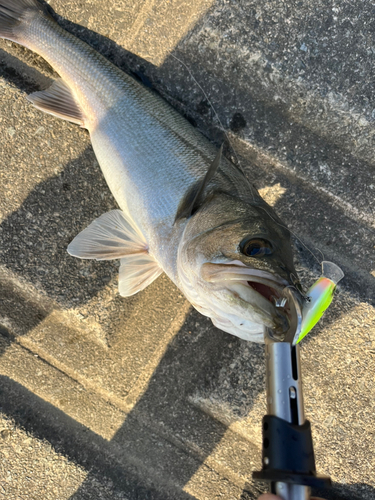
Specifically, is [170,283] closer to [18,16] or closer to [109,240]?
[109,240]

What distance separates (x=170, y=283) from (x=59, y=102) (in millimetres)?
1576

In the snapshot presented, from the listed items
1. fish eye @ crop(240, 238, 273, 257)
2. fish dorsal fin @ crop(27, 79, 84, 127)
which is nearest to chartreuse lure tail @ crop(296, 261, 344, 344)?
fish eye @ crop(240, 238, 273, 257)

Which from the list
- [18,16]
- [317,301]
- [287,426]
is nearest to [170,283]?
[317,301]

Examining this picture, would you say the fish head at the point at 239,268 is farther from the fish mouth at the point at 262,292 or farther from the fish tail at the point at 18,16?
the fish tail at the point at 18,16

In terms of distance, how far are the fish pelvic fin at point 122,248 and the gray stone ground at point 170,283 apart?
0.23 meters

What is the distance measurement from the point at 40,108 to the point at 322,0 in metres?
2.16

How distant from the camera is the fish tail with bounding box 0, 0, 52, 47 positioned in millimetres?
2469

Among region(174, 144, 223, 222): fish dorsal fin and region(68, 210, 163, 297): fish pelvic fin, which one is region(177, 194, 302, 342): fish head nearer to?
region(174, 144, 223, 222): fish dorsal fin

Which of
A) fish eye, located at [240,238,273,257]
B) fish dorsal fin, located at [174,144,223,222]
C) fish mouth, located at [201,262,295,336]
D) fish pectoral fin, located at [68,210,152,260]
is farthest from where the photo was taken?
fish pectoral fin, located at [68,210,152,260]

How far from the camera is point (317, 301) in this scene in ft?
4.80

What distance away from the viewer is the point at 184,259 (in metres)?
1.73

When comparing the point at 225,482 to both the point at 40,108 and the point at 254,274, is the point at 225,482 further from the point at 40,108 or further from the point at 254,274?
the point at 40,108

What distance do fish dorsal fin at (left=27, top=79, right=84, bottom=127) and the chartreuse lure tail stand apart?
6.55 feet

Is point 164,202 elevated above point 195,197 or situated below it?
below
